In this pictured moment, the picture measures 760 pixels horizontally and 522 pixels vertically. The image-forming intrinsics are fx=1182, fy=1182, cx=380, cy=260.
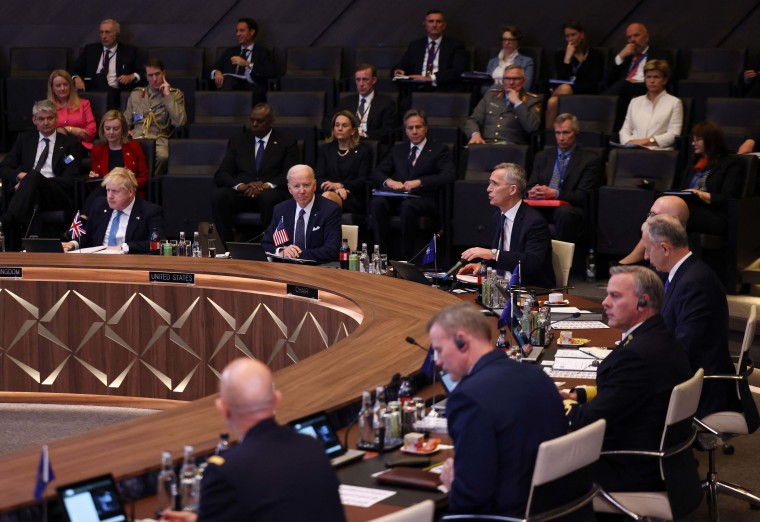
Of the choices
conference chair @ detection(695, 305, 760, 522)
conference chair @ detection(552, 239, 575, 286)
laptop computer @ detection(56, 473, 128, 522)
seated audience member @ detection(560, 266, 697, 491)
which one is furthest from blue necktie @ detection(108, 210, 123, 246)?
laptop computer @ detection(56, 473, 128, 522)

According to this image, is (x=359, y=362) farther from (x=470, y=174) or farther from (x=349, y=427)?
(x=470, y=174)

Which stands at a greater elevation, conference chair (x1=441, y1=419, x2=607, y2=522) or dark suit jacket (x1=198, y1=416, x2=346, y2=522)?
dark suit jacket (x1=198, y1=416, x2=346, y2=522)

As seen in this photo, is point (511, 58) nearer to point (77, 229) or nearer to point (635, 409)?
point (77, 229)

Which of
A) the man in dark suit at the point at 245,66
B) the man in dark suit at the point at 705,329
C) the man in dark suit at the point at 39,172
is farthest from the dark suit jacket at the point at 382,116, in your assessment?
the man in dark suit at the point at 705,329

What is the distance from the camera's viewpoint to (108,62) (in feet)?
38.1

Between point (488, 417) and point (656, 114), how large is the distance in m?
6.60

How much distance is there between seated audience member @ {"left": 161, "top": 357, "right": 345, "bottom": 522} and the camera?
261cm

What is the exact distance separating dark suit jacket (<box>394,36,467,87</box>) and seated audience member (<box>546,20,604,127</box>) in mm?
868

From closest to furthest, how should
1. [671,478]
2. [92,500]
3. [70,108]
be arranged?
[92,500] → [671,478] → [70,108]

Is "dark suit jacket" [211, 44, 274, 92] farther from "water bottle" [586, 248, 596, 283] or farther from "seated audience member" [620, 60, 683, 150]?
"water bottle" [586, 248, 596, 283]

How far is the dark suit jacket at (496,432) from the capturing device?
127 inches

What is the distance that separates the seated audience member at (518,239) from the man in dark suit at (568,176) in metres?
2.00

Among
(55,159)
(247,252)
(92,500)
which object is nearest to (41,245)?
(247,252)

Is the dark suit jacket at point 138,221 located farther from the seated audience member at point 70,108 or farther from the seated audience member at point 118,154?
the seated audience member at point 70,108
